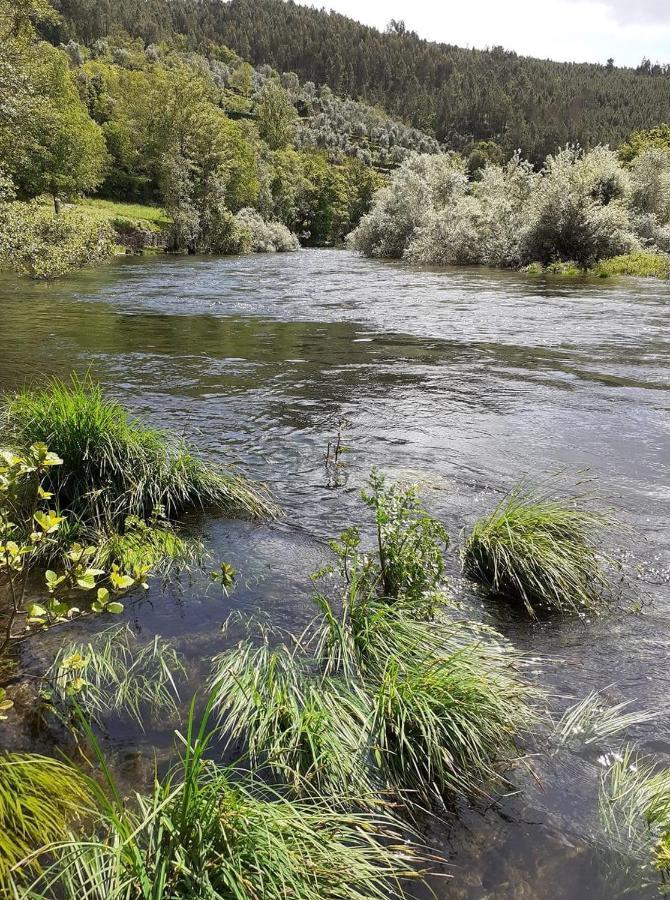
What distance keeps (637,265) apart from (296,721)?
39.0 metres

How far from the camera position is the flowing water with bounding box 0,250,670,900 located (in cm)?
353

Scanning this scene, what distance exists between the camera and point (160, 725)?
3941 millimetres

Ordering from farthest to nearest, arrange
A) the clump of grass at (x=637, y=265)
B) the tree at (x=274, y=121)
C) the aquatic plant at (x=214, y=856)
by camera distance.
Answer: the tree at (x=274, y=121) → the clump of grass at (x=637, y=265) → the aquatic plant at (x=214, y=856)

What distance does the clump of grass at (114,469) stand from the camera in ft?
21.0

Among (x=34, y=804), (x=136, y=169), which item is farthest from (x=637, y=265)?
(x=136, y=169)

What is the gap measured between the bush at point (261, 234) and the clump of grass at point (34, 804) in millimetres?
60883

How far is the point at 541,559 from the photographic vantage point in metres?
5.54

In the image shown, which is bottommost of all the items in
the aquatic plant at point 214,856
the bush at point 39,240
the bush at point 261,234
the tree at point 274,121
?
the aquatic plant at point 214,856

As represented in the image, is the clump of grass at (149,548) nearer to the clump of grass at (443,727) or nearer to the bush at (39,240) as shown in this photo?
the clump of grass at (443,727)

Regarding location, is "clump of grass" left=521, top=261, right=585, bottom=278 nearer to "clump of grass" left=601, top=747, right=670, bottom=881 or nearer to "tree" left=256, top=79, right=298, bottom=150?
"clump of grass" left=601, top=747, right=670, bottom=881

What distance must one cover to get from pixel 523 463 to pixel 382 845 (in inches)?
250

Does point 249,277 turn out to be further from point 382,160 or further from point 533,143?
point 533,143

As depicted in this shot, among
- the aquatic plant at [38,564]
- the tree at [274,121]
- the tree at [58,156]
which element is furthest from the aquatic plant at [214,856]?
the tree at [274,121]

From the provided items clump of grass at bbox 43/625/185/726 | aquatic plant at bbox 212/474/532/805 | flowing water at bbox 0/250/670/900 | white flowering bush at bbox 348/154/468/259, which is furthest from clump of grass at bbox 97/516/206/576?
white flowering bush at bbox 348/154/468/259
